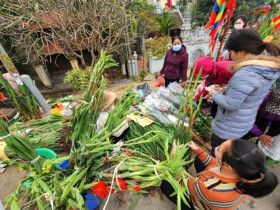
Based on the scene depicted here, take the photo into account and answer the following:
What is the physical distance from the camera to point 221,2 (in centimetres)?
250

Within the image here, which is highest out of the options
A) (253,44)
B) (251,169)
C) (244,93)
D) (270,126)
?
(253,44)

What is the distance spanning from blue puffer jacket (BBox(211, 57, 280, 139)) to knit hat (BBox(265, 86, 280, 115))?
192mm

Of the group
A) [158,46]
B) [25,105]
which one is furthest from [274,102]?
[158,46]

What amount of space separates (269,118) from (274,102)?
167mm

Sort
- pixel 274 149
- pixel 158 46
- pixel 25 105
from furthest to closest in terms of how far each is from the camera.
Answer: pixel 158 46 < pixel 25 105 < pixel 274 149

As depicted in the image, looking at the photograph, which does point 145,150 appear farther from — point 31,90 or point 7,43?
point 7,43

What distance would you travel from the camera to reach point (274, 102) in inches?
49.0

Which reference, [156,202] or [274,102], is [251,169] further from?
[156,202]

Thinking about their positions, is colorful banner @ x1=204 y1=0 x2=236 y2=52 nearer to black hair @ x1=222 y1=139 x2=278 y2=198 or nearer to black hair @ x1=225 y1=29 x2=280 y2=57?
black hair @ x1=225 y1=29 x2=280 y2=57

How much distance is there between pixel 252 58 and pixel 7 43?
910cm

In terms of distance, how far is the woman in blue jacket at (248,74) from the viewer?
3.32 feet

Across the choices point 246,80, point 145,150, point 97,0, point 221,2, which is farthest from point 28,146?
point 97,0

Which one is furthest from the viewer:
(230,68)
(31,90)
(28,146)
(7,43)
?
(7,43)

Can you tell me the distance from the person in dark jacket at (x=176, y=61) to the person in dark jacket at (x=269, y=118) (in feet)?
4.91
